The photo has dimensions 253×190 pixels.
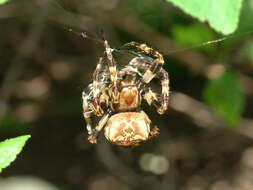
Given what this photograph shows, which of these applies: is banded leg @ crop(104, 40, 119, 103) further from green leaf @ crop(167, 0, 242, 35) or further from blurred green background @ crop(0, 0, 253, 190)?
blurred green background @ crop(0, 0, 253, 190)

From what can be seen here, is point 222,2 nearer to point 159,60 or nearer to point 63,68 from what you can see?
point 159,60

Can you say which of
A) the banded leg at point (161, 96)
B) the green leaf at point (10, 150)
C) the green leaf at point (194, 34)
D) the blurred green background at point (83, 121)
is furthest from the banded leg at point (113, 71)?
the blurred green background at point (83, 121)

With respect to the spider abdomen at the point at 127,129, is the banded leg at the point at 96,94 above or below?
above

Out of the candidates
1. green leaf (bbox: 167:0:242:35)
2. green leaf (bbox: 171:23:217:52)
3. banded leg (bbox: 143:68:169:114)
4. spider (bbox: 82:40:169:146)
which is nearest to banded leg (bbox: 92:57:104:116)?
spider (bbox: 82:40:169:146)

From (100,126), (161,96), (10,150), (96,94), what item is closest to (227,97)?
(161,96)

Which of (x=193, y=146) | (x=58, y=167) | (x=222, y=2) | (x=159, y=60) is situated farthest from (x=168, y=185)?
(x=222, y=2)

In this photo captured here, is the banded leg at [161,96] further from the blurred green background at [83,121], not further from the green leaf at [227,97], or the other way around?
the blurred green background at [83,121]
